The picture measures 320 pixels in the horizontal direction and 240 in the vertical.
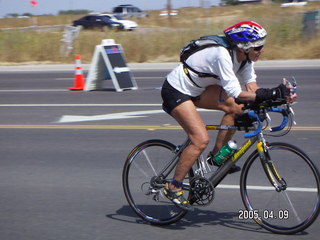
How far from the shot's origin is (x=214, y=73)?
16.9 ft

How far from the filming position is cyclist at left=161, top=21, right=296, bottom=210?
4.97 m

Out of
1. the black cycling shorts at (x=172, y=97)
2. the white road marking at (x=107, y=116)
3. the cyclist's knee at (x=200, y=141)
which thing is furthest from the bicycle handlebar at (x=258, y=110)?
the white road marking at (x=107, y=116)

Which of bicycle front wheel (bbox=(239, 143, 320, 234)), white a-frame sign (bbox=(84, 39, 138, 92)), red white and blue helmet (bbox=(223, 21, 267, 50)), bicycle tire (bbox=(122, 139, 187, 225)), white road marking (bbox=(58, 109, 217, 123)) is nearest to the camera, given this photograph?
red white and blue helmet (bbox=(223, 21, 267, 50))

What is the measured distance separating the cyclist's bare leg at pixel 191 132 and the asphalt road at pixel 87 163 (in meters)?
0.64

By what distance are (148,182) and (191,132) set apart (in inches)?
33.4

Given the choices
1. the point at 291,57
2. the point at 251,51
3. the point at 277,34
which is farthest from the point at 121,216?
the point at 277,34

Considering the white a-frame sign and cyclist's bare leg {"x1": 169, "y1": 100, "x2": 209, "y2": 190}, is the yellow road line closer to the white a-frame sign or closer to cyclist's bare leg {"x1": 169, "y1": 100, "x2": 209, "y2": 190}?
cyclist's bare leg {"x1": 169, "y1": 100, "x2": 209, "y2": 190}

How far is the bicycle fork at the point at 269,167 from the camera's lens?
5.09 metres

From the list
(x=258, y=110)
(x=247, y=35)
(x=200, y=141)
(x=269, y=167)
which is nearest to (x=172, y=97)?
(x=200, y=141)

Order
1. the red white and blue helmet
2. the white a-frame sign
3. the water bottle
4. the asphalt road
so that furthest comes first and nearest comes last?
the white a-frame sign, the asphalt road, the water bottle, the red white and blue helmet

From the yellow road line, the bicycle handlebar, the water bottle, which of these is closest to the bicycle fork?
the bicycle handlebar

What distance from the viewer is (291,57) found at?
931 inches

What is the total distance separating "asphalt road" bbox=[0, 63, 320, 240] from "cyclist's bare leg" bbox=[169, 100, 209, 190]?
64cm

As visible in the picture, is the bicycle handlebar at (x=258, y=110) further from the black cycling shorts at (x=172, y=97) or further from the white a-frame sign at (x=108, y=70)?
the white a-frame sign at (x=108, y=70)
